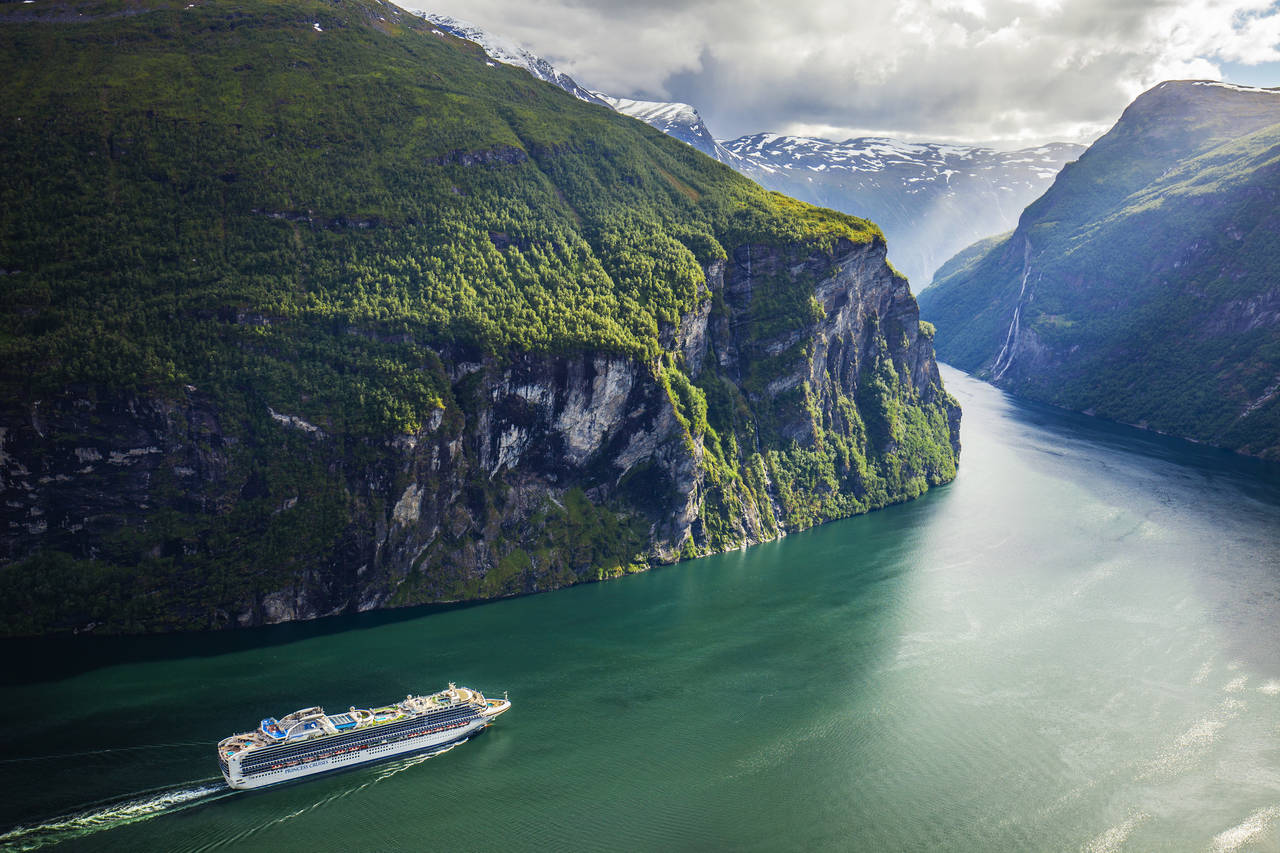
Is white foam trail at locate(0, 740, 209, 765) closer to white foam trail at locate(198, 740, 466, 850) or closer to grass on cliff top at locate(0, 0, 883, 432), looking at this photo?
white foam trail at locate(198, 740, 466, 850)

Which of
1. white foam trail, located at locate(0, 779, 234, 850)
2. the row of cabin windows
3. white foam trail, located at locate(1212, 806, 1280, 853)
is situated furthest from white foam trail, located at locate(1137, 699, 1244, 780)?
white foam trail, located at locate(0, 779, 234, 850)

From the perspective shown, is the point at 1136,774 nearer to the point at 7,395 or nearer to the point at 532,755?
the point at 532,755

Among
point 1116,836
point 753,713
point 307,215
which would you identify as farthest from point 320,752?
point 307,215

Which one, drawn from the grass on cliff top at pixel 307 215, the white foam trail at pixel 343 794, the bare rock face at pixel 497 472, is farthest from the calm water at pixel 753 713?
the grass on cliff top at pixel 307 215

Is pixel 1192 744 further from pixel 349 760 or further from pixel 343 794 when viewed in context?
pixel 349 760

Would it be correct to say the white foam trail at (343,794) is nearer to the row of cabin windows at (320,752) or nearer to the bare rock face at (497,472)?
the row of cabin windows at (320,752)
